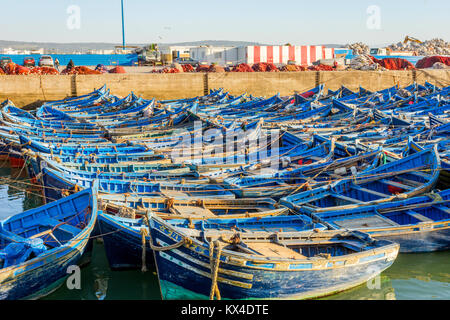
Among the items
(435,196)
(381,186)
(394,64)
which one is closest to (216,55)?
(394,64)

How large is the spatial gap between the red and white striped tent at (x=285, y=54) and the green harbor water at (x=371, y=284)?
1881 inches

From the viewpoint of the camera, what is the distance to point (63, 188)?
13.2 m

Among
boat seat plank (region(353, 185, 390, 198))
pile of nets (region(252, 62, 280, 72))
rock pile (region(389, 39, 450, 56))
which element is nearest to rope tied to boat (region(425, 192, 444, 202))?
boat seat plank (region(353, 185, 390, 198))

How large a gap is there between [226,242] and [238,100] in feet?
80.9

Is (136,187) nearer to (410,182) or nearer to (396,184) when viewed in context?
(396,184)

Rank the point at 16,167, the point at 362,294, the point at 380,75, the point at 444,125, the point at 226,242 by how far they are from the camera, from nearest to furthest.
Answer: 1. the point at 226,242
2. the point at 362,294
3. the point at 444,125
4. the point at 16,167
5. the point at 380,75

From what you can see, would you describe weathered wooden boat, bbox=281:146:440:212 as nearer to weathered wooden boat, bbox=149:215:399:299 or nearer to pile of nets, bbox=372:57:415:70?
weathered wooden boat, bbox=149:215:399:299

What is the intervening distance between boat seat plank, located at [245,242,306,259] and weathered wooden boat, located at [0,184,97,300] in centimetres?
354

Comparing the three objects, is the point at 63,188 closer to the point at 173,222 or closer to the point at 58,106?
the point at 173,222

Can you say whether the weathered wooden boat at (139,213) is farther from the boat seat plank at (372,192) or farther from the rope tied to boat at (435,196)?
the rope tied to boat at (435,196)

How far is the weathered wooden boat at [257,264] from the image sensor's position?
8.83 m

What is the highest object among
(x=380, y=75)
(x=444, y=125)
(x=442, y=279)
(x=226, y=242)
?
(x=380, y=75)

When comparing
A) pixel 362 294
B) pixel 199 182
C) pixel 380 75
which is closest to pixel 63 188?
pixel 199 182

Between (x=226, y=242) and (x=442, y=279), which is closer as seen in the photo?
(x=226, y=242)
